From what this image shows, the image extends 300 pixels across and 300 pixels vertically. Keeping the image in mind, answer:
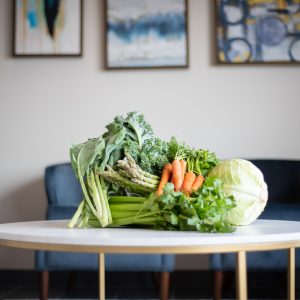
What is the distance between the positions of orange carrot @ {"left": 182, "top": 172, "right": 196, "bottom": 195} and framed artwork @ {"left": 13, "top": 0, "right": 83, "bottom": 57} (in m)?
3.22

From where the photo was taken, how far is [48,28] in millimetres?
4836

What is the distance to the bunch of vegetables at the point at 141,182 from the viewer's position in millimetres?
1688

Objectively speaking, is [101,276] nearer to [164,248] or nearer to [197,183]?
[164,248]

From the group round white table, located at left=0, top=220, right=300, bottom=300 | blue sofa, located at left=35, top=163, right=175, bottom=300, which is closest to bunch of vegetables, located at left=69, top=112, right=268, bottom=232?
round white table, located at left=0, top=220, right=300, bottom=300

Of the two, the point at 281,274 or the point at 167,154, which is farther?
the point at 281,274

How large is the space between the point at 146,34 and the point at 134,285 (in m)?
2.35

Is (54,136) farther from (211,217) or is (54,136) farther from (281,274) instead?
(211,217)

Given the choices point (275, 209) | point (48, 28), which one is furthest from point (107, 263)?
point (48, 28)

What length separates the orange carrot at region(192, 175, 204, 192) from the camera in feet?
5.95

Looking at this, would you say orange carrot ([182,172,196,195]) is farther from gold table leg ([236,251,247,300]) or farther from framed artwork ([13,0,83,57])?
framed artwork ([13,0,83,57])

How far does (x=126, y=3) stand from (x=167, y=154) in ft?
10.3

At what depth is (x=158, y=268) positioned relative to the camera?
137 inches

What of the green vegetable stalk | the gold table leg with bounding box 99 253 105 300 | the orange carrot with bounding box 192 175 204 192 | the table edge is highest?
the orange carrot with bounding box 192 175 204 192

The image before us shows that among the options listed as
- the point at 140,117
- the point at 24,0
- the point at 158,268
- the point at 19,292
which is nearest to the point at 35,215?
the point at 19,292
